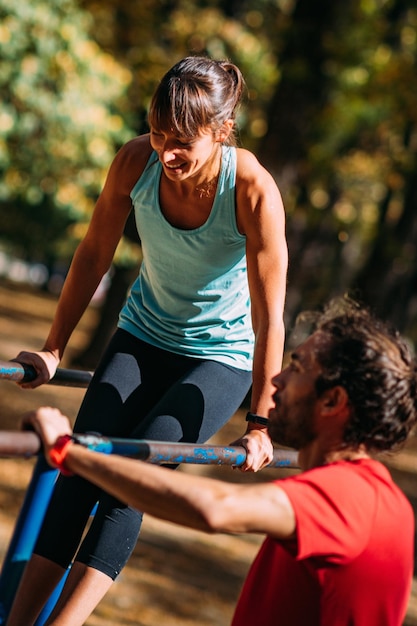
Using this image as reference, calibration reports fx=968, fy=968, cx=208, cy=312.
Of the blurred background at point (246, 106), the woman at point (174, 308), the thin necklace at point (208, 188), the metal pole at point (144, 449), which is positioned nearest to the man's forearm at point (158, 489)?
the metal pole at point (144, 449)

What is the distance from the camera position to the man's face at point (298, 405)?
6.61ft

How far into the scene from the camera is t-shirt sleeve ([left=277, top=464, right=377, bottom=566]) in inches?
70.4

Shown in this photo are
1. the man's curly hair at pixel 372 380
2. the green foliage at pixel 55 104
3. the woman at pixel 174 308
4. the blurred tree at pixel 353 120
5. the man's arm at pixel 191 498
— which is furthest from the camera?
the blurred tree at pixel 353 120

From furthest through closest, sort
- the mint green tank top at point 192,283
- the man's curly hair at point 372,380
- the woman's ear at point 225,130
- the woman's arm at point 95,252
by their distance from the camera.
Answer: the woman's arm at point 95,252
the mint green tank top at point 192,283
the woman's ear at point 225,130
the man's curly hair at point 372,380

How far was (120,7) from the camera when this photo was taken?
1121 centimetres

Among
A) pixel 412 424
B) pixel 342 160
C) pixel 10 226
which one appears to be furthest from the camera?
pixel 10 226

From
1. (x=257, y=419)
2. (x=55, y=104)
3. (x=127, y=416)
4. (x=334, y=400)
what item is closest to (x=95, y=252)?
(x=127, y=416)

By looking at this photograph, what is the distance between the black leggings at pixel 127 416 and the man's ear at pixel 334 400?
608 mm

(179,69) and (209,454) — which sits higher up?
(179,69)

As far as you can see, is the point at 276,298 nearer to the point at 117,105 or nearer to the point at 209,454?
the point at 209,454

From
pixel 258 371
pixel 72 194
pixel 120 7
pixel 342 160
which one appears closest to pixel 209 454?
pixel 258 371

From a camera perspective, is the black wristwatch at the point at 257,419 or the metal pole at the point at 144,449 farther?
the black wristwatch at the point at 257,419

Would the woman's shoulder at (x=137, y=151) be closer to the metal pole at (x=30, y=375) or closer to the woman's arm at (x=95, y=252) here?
the woman's arm at (x=95, y=252)

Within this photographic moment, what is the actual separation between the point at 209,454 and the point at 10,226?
70.3 ft
